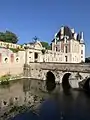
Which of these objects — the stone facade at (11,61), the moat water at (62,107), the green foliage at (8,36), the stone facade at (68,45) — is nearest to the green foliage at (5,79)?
the stone facade at (11,61)

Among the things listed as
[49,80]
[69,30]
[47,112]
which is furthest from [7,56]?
[69,30]

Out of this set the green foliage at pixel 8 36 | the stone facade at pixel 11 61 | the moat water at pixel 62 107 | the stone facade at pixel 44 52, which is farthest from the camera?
the green foliage at pixel 8 36

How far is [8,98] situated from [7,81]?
36.4ft

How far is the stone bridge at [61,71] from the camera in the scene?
Result: 29.6 metres

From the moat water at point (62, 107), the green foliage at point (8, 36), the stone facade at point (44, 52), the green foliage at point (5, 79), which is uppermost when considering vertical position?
the green foliage at point (8, 36)

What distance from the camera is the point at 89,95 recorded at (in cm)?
2472

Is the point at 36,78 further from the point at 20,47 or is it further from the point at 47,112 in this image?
the point at 47,112

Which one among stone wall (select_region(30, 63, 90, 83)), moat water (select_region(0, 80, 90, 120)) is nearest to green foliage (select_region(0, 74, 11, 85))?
stone wall (select_region(30, 63, 90, 83))

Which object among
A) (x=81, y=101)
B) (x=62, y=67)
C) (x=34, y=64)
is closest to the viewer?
(x=81, y=101)

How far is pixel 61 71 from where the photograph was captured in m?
33.2

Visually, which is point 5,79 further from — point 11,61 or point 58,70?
point 58,70

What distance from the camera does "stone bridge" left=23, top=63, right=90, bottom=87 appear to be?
97.2 feet

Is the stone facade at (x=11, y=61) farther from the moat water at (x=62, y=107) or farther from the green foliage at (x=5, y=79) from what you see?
the moat water at (x=62, y=107)

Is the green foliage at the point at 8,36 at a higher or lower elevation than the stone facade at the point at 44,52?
higher
